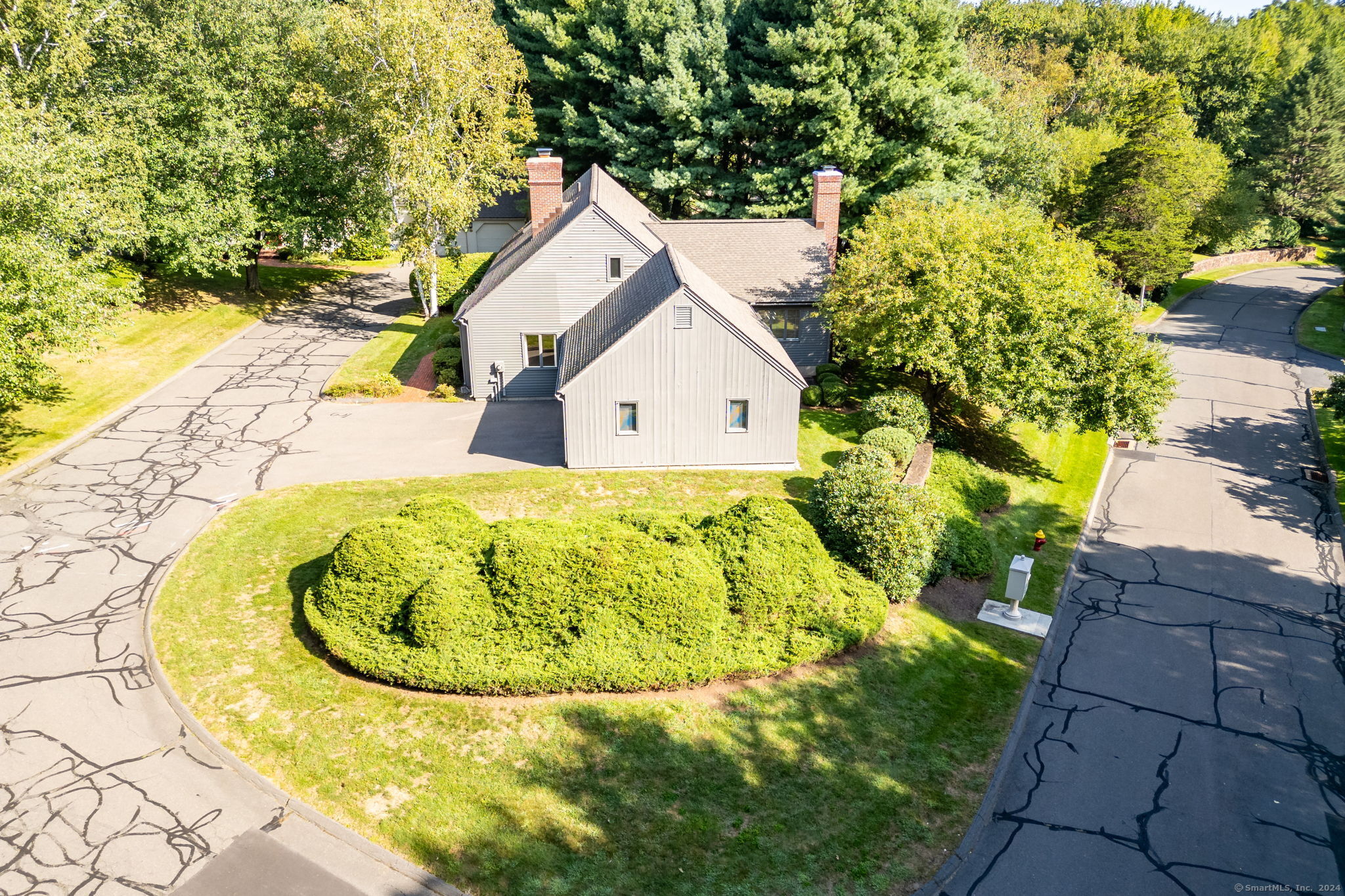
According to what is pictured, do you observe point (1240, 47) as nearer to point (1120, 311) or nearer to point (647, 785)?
point (1120, 311)

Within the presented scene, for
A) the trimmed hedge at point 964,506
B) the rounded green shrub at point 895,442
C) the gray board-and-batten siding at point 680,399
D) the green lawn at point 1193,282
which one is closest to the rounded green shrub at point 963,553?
the trimmed hedge at point 964,506

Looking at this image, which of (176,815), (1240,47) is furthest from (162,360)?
(1240,47)

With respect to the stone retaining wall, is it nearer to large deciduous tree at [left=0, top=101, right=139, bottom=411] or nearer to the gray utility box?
the gray utility box

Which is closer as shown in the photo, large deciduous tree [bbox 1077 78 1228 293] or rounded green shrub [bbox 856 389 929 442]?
rounded green shrub [bbox 856 389 929 442]

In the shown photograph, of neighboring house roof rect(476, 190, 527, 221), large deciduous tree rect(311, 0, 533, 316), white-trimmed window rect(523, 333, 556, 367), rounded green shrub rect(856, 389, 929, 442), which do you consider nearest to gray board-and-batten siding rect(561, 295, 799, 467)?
rounded green shrub rect(856, 389, 929, 442)

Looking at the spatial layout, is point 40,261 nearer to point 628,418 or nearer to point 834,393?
point 628,418

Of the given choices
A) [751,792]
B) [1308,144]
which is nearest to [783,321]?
[751,792]
